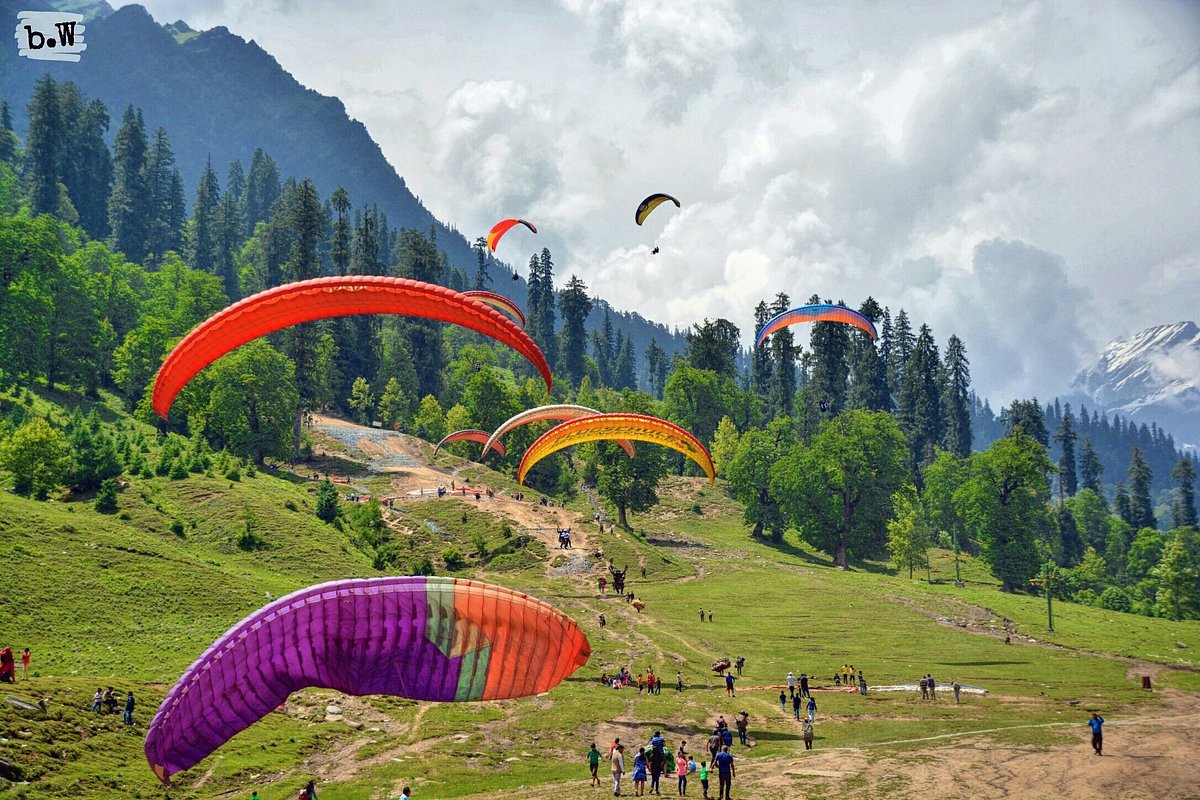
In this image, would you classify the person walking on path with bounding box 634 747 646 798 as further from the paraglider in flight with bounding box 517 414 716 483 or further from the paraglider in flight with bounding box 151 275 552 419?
the paraglider in flight with bounding box 517 414 716 483

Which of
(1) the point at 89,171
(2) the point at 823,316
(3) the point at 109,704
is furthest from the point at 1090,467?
(1) the point at 89,171

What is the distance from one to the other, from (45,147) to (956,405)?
13495 cm

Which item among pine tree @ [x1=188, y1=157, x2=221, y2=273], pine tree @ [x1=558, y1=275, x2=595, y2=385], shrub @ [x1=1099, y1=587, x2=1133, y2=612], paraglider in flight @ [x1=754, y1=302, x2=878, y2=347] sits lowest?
shrub @ [x1=1099, y1=587, x2=1133, y2=612]

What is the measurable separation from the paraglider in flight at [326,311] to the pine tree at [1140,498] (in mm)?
138647

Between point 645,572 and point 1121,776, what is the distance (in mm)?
36325

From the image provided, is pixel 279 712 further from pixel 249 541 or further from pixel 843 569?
pixel 843 569

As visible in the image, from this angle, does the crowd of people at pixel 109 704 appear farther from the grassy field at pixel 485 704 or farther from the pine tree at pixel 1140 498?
the pine tree at pixel 1140 498

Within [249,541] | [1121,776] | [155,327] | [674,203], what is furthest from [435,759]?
→ [155,327]

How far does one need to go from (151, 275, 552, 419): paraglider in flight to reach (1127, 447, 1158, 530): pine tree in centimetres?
13865

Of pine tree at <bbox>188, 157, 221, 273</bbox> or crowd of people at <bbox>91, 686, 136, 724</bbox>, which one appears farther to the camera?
pine tree at <bbox>188, 157, 221, 273</bbox>

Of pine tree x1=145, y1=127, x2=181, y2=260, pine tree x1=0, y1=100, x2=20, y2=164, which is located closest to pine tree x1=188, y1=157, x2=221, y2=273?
pine tree x1=145, y1=127, x2=181, y2=260

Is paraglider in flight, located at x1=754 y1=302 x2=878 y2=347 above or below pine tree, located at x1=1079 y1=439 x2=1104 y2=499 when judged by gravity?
above

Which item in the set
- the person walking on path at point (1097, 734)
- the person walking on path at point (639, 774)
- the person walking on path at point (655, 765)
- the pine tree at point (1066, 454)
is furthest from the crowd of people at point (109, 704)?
the pine tree at point (1066, 454)

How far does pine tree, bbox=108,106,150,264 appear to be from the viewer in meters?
129
